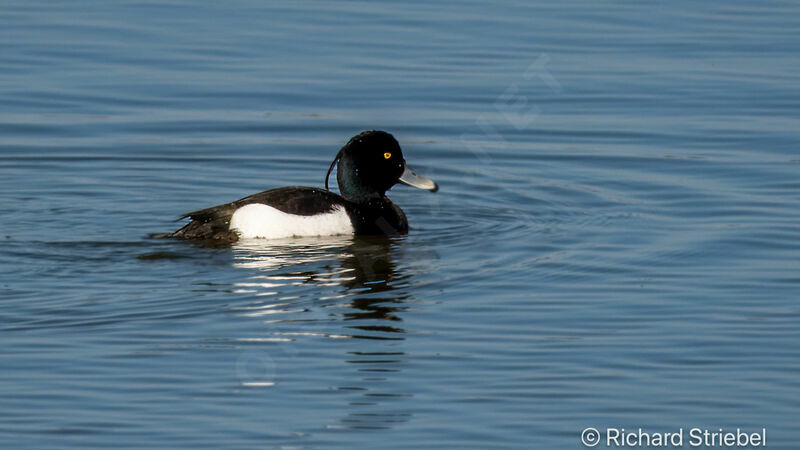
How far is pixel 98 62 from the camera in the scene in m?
18.7

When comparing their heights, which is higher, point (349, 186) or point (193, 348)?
point (349, 186)

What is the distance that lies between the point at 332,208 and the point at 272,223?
0.59 meters

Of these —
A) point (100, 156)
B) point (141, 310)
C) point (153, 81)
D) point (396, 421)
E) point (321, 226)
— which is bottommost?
point (396, 421)

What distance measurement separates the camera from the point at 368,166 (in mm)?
12875

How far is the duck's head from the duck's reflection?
711 millimetres

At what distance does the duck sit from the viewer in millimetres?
11961

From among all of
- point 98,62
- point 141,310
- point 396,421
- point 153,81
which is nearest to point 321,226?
point 141,310

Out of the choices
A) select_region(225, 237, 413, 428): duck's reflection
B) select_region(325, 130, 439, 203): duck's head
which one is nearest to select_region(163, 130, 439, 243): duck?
select_region(325, 130, 439, 203): duck's head

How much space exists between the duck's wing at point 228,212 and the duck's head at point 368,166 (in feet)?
2.48

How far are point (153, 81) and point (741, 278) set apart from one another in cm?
929

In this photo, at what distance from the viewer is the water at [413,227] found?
7.94 meters

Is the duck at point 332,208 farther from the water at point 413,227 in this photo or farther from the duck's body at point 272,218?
the water at point 413,227

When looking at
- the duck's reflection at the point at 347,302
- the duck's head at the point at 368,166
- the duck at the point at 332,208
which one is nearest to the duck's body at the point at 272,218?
the duck at the point at 332,208

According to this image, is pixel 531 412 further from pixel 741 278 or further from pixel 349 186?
pixel 349 186
